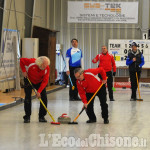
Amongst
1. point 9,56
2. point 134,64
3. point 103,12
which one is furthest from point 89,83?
point 103,12

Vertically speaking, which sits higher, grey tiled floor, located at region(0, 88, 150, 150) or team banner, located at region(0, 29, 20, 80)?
team banner, located at region(0, 29, 20, 80)

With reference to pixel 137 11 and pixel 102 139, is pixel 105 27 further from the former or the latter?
pixel 102 139

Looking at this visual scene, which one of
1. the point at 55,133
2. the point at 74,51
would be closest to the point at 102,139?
the point at 55,133

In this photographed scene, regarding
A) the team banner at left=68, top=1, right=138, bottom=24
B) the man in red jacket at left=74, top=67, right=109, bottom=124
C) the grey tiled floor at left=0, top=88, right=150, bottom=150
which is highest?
the team banner at left=68, top=1, right=138, bottom=24

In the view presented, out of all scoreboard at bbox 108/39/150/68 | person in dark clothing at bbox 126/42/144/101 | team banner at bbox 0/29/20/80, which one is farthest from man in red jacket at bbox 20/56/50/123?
scoreboard at bbox 108/39/150/68

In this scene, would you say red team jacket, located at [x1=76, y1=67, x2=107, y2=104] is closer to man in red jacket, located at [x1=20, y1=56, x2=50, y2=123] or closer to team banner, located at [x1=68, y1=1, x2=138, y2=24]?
man in red jacket, located at [x1=20, y1=56, x2=50, y2=123]

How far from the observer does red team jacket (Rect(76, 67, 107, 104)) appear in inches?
298

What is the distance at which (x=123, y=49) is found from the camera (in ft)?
64.0

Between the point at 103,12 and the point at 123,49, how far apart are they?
196 centimetres

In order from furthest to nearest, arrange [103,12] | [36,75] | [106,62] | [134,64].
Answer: [103,12] → [134,64] → [106,62] → [36,75]

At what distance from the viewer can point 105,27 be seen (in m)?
20.1

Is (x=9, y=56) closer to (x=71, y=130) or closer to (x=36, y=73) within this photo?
(x=36, y=73)

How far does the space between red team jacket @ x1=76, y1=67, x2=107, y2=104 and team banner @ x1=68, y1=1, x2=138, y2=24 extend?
490 inches

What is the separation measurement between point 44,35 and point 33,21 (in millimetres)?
670
